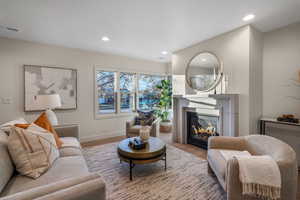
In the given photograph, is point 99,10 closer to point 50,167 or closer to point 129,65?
point 50,167

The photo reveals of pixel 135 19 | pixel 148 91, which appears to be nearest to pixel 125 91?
pixel 148 91

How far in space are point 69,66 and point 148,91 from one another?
2.52 metres

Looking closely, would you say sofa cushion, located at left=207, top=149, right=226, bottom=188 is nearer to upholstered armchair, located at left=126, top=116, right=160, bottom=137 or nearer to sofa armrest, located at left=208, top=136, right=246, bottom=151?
sofa armrest, located at left=208, top=136, right=246, bottom=151

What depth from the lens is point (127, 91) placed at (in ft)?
15.4

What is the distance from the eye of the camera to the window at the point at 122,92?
4270 mm

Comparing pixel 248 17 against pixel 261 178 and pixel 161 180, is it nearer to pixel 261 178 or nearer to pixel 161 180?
pixel 261 178

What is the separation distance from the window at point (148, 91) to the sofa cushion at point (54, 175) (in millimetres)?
3422

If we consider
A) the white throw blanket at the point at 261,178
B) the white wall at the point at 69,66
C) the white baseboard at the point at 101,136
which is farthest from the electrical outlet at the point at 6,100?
the white throw blanket at the point at 261,178

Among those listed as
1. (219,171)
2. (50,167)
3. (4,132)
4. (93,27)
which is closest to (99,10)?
(93,27)

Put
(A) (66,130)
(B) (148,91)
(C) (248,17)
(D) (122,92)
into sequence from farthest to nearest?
1. (B) (148,91)
2. (D) (122,92)
3. (A) (66,130)
4. (C) (248,17)

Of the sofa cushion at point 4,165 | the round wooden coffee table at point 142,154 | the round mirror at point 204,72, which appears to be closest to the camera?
the sofa cushion at point 4,165

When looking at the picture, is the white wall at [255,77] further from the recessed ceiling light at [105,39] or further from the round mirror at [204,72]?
the recessed ceiling light at [105,39]

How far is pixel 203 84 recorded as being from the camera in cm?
325

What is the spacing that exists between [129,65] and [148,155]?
3209mm
